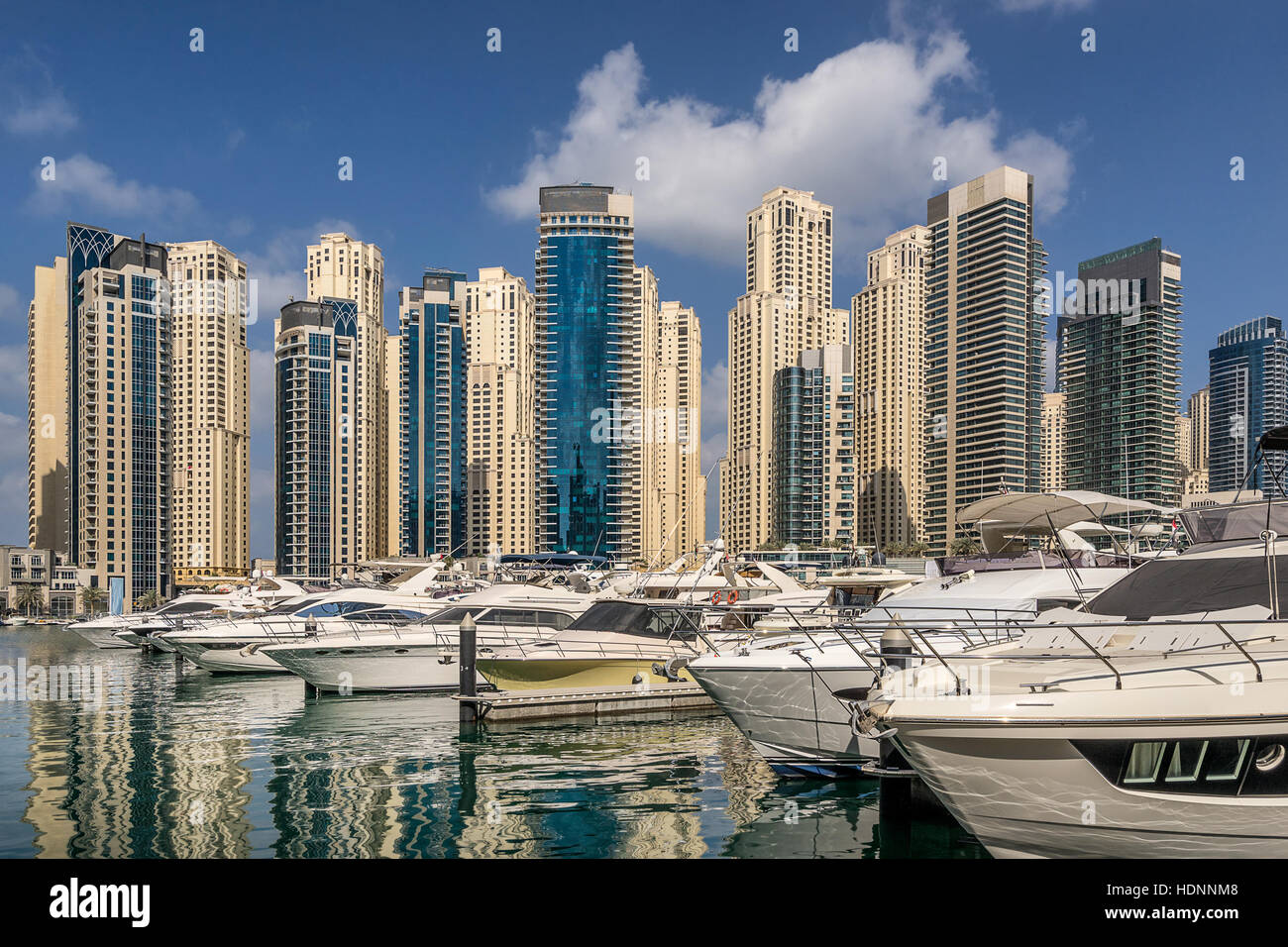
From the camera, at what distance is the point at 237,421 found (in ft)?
466

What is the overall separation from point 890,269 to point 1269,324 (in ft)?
235

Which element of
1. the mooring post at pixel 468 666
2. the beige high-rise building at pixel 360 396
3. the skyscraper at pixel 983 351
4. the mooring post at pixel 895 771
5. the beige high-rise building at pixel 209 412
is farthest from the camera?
the beige high-rise building at pixel 209 412

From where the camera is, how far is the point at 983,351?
123 m

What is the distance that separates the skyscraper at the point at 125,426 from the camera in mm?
101625

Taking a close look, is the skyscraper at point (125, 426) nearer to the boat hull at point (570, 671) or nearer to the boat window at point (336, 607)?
the boat window at point (336, 607)

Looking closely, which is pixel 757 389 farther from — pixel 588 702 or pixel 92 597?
pixel 588 702

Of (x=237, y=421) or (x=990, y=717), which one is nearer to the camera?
(x=990, y=717)

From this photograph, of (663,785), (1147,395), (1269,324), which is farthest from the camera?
(1269,324)

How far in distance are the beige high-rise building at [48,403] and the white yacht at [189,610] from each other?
91.1 m

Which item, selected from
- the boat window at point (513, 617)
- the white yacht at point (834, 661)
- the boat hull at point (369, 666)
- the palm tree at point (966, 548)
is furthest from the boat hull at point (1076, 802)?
the palm tree at point (966, 548)

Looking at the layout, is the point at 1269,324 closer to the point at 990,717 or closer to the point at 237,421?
the point at 237,421

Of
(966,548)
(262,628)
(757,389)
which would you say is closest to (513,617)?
(262,628)

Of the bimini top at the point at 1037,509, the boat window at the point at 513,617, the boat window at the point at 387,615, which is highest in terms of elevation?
the bimini top at the point at 1037,509
